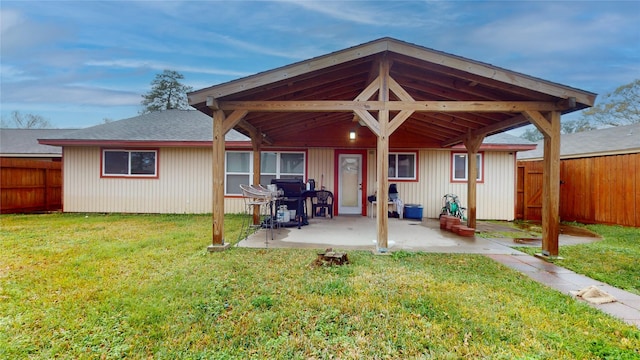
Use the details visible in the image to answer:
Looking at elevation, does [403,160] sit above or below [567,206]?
above

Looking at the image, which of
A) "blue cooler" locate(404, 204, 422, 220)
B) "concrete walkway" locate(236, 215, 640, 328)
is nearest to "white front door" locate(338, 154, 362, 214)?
"concrete walkway" locate(236, 215, 640, 328)

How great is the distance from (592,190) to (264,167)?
9943mm

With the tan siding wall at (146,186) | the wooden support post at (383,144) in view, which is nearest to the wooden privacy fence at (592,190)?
the wooden support post at (383,144)

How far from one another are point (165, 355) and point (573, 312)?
343cm

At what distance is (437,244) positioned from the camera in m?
5.25

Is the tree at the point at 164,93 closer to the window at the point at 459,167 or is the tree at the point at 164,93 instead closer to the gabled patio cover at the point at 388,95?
the gabled patio cover at the point at 388,95

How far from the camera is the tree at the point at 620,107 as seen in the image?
16.1 meters

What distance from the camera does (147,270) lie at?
365 centimetres

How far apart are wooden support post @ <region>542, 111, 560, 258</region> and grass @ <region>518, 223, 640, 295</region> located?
306mm

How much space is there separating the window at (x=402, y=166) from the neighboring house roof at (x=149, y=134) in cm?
479

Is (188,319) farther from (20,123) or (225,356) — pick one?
(20,123)

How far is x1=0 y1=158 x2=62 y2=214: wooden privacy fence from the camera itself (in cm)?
874

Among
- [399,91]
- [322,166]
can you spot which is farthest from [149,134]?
[399,91]

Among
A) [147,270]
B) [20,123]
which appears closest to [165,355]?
[147,270]
